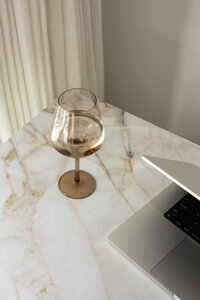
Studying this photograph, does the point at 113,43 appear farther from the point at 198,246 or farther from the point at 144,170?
the point at 198,246

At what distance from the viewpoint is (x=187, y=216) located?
0.82m

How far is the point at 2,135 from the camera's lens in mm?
1310

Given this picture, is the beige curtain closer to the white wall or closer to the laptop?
the white wall

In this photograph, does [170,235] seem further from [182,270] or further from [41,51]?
[41,51]

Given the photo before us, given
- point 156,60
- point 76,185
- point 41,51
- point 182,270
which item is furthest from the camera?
point 156,60

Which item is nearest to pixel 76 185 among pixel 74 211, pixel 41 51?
pixel 74 211

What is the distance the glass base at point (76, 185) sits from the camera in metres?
0.87

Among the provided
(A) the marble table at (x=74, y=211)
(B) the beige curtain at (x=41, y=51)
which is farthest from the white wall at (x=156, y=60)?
(A) the marble table at (x=74, y=211)

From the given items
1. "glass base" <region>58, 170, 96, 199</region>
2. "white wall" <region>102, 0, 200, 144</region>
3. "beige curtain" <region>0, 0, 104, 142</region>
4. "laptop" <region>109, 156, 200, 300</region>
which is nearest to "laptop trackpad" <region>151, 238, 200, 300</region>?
"laptop" <region>109, 156, 200, 300</region>

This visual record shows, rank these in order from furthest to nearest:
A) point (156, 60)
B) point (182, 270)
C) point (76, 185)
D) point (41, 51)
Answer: point (156, 60)
point (41, 51)
point (76, 185)
point (182, 270)

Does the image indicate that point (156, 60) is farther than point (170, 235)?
Yes

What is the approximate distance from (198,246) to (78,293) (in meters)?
0.27

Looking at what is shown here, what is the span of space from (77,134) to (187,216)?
30cm

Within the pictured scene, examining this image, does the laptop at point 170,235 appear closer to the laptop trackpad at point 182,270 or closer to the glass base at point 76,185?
the laptop trackpad at point 182,270
